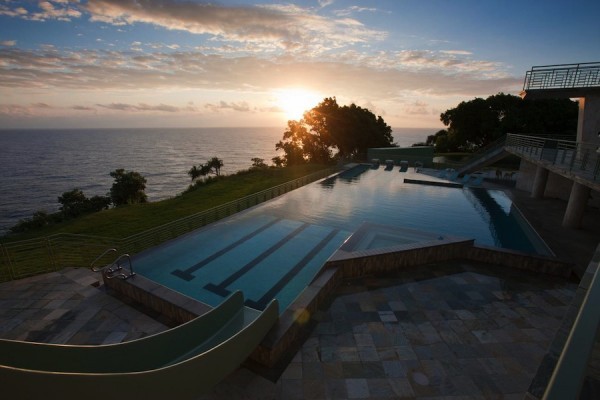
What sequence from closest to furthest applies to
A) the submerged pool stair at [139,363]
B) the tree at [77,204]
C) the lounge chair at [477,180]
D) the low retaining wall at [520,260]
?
the submerged pool stair at [139,363]
the low retaining wall at [520,260]
the lounge chair at [477,180]
the tree at [77,204]

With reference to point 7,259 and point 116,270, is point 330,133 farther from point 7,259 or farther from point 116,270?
point 7,259

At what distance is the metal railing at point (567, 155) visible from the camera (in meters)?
11.4

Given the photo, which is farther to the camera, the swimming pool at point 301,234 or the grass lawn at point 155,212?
the grass lawn at point 155,212

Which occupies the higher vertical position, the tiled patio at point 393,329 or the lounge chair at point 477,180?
the lounge chair at point 477,180

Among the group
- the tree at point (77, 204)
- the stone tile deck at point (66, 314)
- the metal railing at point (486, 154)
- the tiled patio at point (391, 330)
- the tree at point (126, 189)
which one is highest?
the metal railing at point (486, 154)

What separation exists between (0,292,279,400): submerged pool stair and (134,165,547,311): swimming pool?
10.3ft

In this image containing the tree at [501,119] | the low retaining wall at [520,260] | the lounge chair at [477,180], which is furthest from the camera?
the tree at [501,119]

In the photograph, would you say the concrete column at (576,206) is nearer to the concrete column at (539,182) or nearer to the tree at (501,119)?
the concrete column at (539,182)

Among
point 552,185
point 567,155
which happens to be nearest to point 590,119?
point 567,155

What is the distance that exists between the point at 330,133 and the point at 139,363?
41.1 m

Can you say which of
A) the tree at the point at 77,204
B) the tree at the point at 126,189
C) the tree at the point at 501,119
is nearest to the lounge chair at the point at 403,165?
the tree at the point at 501,119

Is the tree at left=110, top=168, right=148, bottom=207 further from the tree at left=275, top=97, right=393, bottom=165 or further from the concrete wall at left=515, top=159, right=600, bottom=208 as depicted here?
the concrete wall at left=515, top=159, right=600, bottom=208

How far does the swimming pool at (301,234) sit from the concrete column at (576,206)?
5.53 feet

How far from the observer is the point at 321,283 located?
786 centimetres
